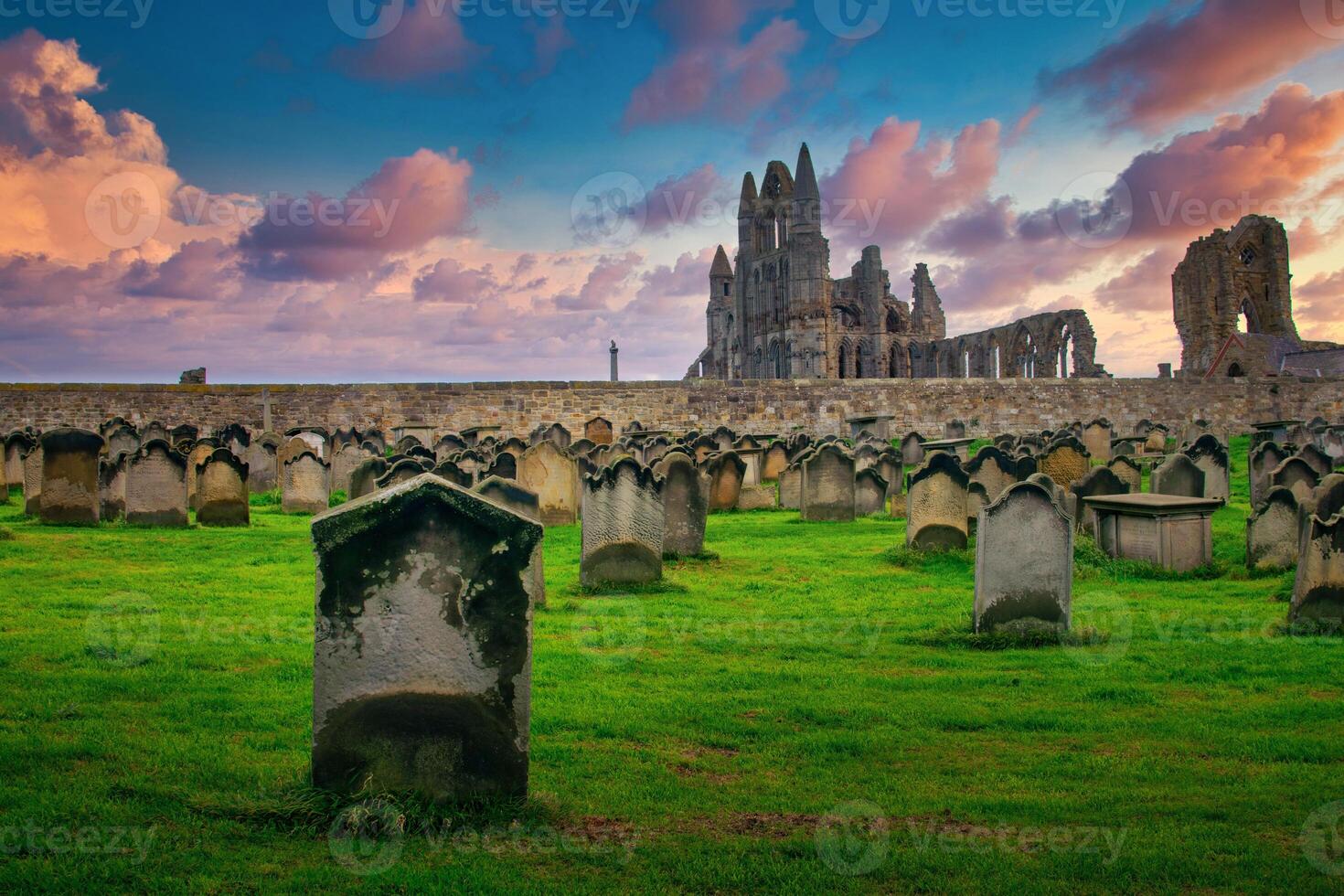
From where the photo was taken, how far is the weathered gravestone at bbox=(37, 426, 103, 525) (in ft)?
40.4

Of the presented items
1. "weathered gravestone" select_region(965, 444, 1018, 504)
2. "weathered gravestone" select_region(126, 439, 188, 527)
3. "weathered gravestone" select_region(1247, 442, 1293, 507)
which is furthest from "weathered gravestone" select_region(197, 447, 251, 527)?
"weathered gravestone" select_region(1247, 442, 1293, 507)

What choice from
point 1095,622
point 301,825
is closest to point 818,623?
point 1095,622

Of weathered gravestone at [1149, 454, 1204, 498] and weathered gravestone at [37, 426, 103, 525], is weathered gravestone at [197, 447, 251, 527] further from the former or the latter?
A: weathered gravestone at [1149, 454, 1204, 498]

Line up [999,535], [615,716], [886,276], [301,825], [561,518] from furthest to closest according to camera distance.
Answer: [886,276] < [561,518] < [999,535] < [615,716] < [301,825]

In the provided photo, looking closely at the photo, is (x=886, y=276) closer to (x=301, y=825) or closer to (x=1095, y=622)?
(x=1095, y=622)

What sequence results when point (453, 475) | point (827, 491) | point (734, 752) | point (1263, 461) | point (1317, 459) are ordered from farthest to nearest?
point (1263, 461) → point (827, 491) → point (1317, 459) → point (453, 475) → point (734, 752)

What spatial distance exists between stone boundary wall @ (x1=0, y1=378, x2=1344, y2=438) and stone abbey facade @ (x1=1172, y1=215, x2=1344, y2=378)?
13.1 meters

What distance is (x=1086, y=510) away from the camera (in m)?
11.1

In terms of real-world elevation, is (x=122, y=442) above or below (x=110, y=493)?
above

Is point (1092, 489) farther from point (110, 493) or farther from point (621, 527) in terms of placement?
point (110, 493)

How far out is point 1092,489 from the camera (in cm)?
1096

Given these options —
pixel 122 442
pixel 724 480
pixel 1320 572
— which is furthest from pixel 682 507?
pixel 122 442

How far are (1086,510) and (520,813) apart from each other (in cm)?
912

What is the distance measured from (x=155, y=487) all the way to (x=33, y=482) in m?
2.10
